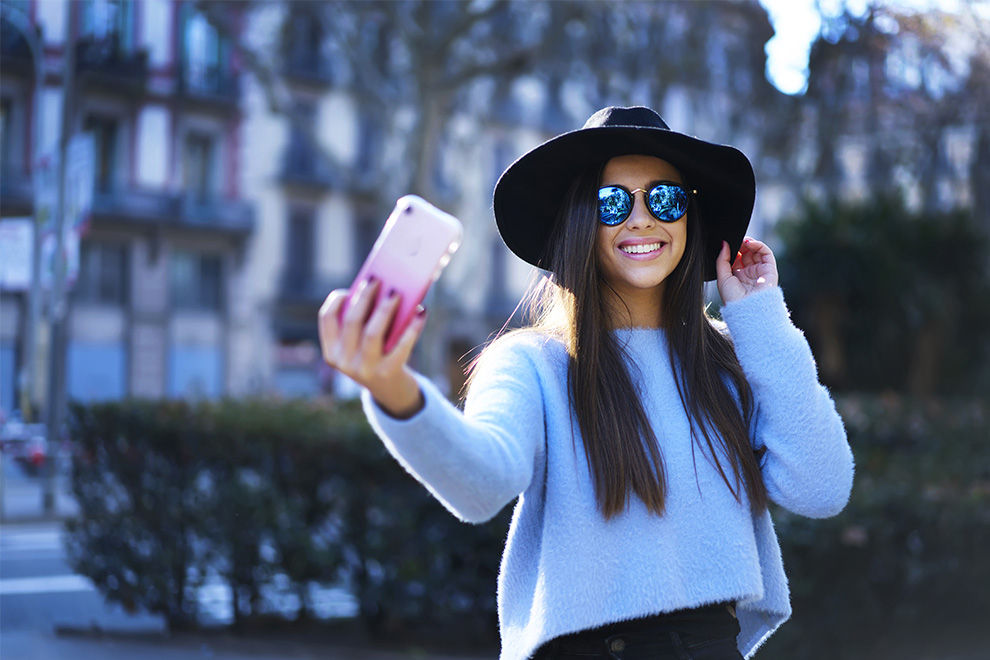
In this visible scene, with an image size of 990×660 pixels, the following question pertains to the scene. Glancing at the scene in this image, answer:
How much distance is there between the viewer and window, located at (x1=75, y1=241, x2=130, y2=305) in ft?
90.1

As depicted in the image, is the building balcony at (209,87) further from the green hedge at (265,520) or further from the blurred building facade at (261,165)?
the green hedge at (265,520)

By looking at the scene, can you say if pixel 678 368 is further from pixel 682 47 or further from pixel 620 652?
pixel 682 47

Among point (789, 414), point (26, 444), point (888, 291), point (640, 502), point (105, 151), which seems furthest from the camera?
point (105, 151)

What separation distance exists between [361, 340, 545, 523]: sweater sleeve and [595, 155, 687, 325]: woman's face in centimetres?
32

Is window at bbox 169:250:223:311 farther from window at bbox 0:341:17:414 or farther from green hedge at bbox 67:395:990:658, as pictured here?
green hedge at bbox 67:395:990:658

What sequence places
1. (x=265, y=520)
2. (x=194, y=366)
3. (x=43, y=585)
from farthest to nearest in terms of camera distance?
(x=194, y=366)
(x=43, y=585)
(x=265, y=520)

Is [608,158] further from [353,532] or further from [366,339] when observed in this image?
[353,532]

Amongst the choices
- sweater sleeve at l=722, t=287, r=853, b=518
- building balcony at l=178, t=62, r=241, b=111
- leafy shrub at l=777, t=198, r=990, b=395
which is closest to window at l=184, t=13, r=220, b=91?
building balcony at l=178, t=62, r=241, b=111

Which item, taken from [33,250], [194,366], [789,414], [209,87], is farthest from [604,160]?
[209,87]

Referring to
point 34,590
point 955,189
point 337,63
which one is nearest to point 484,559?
point 34,590

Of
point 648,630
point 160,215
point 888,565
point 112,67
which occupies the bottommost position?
point 888,565

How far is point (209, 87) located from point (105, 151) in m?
3.52

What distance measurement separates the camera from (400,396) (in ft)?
4.84

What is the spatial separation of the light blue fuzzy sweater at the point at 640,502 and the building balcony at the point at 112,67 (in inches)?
891
